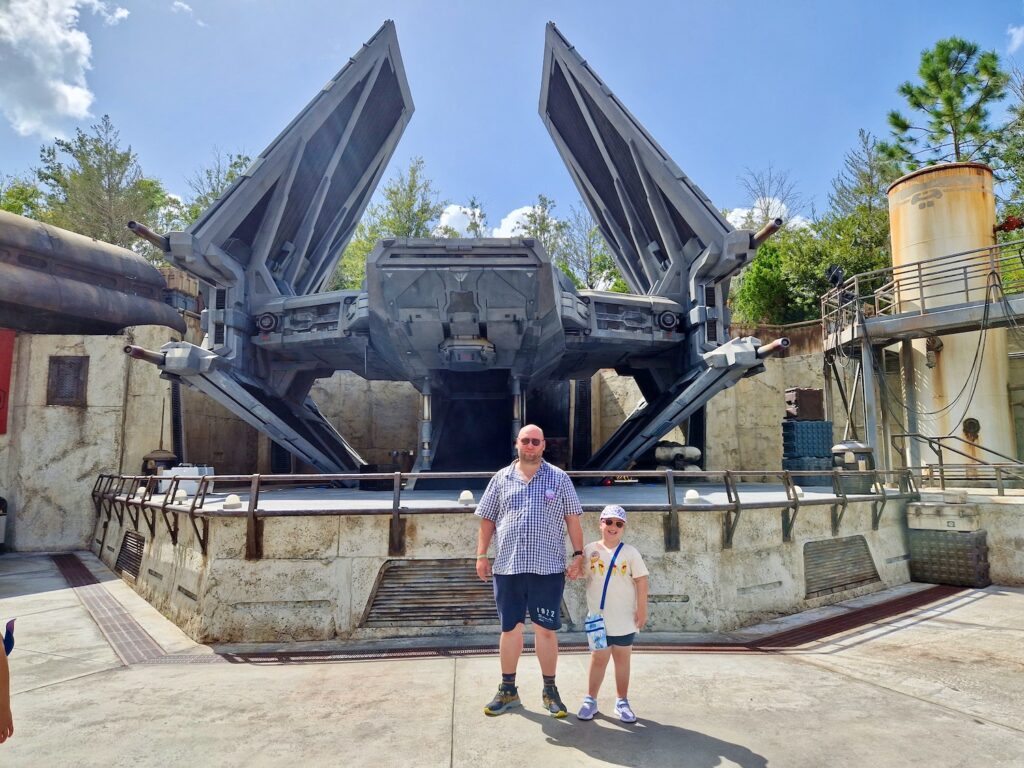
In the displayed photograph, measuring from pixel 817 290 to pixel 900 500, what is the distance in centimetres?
1629

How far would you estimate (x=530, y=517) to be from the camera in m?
4.09

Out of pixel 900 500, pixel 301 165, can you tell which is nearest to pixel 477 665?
pixel 900 500

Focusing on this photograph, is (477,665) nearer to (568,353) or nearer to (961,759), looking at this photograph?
(961,759)

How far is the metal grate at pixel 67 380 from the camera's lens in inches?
642

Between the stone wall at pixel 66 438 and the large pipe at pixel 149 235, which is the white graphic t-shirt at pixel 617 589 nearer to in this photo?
the large pipe at pixel 149 235

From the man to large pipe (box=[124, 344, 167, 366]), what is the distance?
11.0 m

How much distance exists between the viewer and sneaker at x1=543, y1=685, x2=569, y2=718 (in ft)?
Result: 13.0

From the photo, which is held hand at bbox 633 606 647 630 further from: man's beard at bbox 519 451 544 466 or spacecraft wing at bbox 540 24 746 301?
spacecraft wing at bbox 540 24 746 301

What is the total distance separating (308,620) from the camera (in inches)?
267

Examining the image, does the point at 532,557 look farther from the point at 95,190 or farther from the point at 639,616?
the point at 95,190

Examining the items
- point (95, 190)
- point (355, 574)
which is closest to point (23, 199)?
point (95, 190)

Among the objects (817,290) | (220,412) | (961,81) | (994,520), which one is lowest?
(994,520)

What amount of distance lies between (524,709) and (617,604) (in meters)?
1.09

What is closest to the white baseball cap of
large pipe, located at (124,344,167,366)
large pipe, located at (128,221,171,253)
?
large pipe, located at (124,344,167,366)
